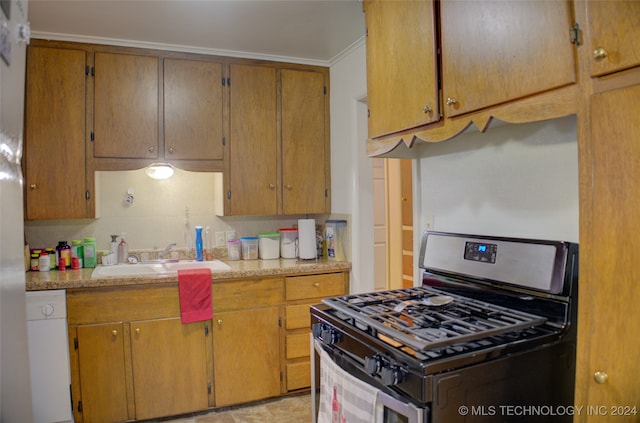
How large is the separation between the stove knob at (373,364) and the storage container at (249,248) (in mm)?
1972

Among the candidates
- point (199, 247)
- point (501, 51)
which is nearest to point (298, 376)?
point (199, 247)

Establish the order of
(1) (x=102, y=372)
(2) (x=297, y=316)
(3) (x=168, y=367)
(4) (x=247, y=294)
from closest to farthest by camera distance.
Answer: (1) (x=102, y=372), (3) (x=168, y=367), (4) (x=247, y=294), (2) (x=297, y=316)

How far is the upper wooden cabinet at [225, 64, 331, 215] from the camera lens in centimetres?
295

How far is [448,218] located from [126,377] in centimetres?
199

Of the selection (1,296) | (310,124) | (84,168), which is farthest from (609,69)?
(84,168)

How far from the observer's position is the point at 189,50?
2818 mm

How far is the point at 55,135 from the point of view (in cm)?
256

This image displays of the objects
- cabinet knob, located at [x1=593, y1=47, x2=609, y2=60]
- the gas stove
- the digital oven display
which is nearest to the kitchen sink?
the gas stove

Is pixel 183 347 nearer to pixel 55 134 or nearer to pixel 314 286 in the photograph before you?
pixel 314 286

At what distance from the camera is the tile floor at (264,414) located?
8.29 feet

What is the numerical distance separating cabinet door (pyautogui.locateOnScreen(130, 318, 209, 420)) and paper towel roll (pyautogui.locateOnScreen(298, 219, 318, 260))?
34.1 inches

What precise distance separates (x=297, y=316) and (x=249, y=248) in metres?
0.66

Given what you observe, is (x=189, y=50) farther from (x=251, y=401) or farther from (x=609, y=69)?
(x=609, y=69)

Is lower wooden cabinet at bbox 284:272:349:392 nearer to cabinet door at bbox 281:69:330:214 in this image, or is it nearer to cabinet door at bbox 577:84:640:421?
cabinet door at bbox 281:69:330:214
